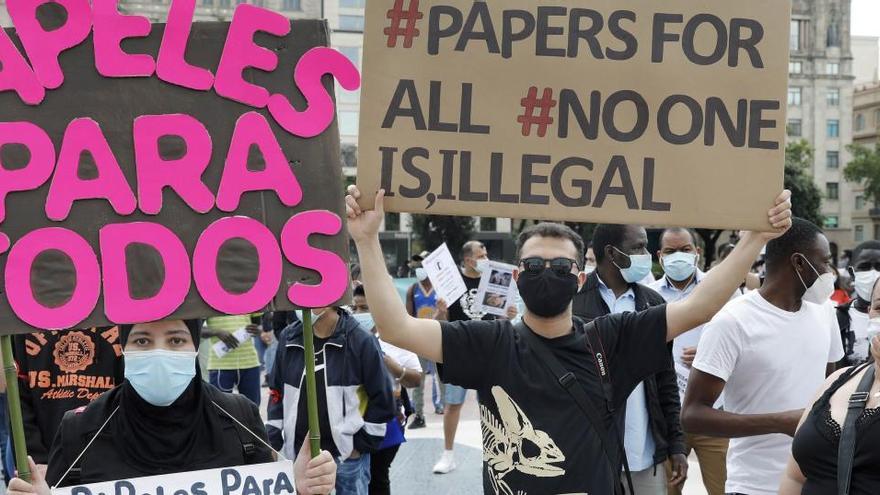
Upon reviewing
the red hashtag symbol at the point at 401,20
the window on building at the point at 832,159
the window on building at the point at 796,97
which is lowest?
the red hashtag symbol at the point at 401,20

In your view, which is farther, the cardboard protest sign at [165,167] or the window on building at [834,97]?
the window on building at [834,97]

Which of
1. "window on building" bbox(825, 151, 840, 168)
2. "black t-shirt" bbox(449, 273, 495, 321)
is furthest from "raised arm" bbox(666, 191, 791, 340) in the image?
"window on building" bbox(825, 151, 840, 168)

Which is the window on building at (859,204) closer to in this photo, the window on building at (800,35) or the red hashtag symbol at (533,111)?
the window on building at (800,35)

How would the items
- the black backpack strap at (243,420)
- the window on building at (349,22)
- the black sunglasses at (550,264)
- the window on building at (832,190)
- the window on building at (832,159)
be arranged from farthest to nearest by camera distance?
1. the window on building at (832,190)
2. the window on building at (832,159)
3. the window on building at (349,22)
4. the black sunglasses at (550,264)
5. the black backpack strap at (243,420)

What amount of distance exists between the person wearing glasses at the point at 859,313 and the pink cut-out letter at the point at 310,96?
4.51 m

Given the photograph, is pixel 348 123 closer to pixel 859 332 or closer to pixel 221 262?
pixel 859 332

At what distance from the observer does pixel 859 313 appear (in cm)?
788

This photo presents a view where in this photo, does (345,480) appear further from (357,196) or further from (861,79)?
(861,79)

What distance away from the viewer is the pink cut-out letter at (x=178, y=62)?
3271mm

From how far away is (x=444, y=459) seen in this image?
29.2ft

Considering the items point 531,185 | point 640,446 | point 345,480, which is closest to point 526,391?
point 531,185

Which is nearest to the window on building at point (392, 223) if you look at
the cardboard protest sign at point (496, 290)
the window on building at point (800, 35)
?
the window on building at point (800, 35)

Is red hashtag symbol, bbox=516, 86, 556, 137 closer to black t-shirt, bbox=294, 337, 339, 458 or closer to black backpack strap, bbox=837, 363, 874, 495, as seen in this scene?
black backpack strap, bbox=837, 363, 874, 495

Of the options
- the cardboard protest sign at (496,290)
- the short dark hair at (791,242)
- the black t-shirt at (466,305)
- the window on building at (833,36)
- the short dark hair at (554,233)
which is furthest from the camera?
the window on building at (833,36)
